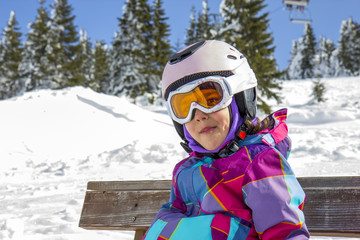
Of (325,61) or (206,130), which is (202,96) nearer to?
(206,130)

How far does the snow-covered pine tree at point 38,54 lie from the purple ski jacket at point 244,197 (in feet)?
104

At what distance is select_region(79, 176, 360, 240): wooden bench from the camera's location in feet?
5.81

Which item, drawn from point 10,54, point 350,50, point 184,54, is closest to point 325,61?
point 350,50

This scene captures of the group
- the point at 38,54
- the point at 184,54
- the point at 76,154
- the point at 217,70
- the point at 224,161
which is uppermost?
the point at 38,54

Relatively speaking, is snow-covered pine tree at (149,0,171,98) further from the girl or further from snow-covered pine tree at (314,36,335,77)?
snow-covered pine tree at (314,36,335,77)

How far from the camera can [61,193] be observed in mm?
5688

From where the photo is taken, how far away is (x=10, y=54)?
132 ft

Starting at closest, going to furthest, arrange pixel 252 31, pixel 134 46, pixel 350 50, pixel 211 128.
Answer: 1. pixel 211 128
2. pixel 252 31
3. pixel 134 46
4. pixel 350 50

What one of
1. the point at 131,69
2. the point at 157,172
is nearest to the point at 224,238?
the point at 157,172

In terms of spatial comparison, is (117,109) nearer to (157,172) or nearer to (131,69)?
(157,172)

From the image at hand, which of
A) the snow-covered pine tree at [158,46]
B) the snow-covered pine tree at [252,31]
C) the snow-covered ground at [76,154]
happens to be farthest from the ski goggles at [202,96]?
the snow-covered pine tree at [158,46]

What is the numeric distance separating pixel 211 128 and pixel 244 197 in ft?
1.53

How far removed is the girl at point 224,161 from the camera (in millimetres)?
1445

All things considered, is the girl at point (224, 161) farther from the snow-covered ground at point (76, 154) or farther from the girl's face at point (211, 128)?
the snow-covered ground at point (76, 154)
